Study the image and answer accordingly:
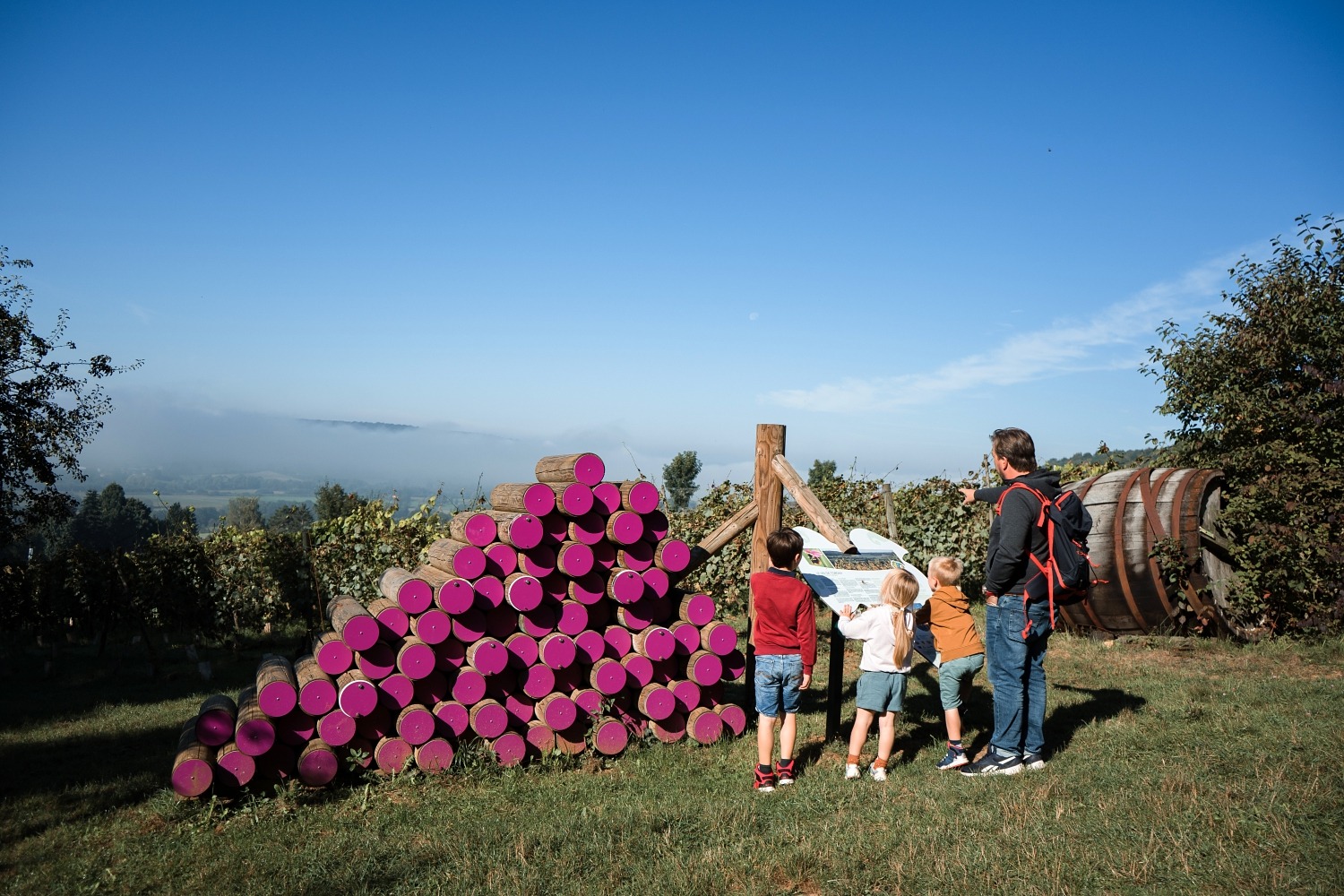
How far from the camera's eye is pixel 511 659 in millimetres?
6066

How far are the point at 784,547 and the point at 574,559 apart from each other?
1632 mm

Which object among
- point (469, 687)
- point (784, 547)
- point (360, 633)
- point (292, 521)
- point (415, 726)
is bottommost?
point (292, 521)

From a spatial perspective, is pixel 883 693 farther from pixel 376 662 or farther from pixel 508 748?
pixel 376 662

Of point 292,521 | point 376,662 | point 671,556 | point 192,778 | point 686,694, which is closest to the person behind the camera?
point 192,778

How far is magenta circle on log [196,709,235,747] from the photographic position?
5.35 m

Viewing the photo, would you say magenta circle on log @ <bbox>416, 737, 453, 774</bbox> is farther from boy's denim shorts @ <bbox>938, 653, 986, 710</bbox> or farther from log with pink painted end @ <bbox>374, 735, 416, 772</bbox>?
boy's denim shorts @ <bbox>938, 653, 986, 710</bbox>

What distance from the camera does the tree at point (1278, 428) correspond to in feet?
29.1

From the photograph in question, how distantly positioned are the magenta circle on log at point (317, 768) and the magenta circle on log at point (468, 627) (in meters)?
1.14

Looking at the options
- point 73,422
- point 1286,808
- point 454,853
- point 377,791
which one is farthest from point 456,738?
point 73,422

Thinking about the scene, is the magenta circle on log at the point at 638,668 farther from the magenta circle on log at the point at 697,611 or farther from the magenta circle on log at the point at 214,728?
the magenta circle on log at the point at 214,728

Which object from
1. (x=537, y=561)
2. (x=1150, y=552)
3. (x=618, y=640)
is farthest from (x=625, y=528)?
(x=1150, y=552)

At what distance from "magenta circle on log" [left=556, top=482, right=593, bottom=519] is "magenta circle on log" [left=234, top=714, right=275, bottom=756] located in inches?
97.2

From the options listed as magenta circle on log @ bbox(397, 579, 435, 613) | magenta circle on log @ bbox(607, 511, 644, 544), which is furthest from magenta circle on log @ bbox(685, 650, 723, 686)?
magenta circle on log @ bbox(397, 579, 435, 613)

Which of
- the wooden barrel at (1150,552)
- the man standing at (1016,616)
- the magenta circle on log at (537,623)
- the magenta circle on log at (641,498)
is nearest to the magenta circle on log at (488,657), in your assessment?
the magenta circle on log at (537,623)
